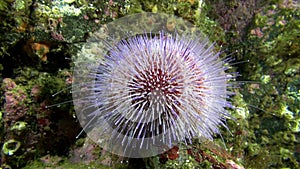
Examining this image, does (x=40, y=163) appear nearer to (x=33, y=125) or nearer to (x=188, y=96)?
(x=33, y=125)

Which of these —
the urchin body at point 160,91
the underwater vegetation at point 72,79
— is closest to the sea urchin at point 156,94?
the urchin body at point 160,91

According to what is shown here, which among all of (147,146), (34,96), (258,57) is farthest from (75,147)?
(258,57)

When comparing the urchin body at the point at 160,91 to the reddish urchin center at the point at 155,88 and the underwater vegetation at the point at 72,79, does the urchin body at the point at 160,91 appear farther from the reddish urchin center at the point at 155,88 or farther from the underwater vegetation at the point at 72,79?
the underwater vegetation at the point at 72,79

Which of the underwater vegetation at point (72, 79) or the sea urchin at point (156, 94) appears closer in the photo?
the sea urchin at point (156, 94)

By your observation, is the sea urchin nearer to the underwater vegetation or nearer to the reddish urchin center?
the reddish urchin center

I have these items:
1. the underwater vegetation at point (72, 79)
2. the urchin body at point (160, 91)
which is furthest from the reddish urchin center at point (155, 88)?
the underwater vegetation at point (72, 79)

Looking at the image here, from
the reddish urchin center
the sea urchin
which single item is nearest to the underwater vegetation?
the sea urchin

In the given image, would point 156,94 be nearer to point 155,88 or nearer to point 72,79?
point 155,88

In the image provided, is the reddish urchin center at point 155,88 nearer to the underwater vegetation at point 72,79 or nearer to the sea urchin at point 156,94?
the sea urchin at point 156,94
